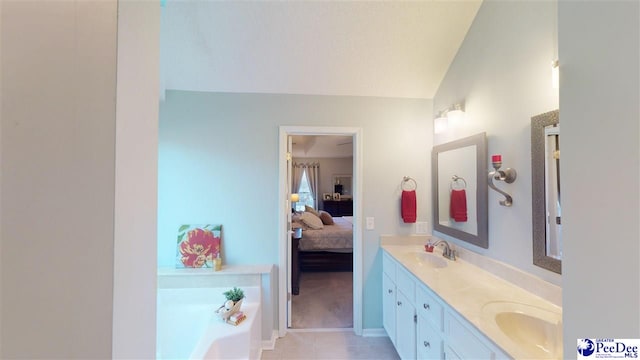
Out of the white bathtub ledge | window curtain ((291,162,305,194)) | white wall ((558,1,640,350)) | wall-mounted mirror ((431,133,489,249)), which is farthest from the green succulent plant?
window curtain ((291,162,305,194))

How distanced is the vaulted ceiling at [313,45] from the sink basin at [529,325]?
1.85 metres

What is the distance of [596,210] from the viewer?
0.47 metres

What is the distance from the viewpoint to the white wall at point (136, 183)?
0.44 meters

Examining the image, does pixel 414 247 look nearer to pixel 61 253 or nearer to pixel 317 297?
pixel 317 297

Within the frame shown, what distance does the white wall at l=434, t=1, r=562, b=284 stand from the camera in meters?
1.36

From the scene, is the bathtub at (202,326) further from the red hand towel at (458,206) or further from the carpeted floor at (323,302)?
the red hand towel at (458,206)

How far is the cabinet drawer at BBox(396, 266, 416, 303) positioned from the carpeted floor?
37.2 inches

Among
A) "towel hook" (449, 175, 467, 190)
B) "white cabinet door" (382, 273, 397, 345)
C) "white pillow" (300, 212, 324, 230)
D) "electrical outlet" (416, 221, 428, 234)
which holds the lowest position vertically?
"white cabinet door" (382, 273, 397, 345)

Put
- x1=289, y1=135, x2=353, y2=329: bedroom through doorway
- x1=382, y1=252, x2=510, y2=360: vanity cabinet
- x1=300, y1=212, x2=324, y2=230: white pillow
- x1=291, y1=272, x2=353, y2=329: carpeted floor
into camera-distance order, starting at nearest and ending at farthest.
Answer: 1. x1=382, y1=252, x2=510, y2=360: vanity cabinet
2. x1=291, y1=272, x2=353, y2=329: carpeted floor
3. x1=289, y1=135, x2=353, y2=329: bedroom through doorway
4. x1=300, y1=212, x2=324, y2=230: white pillow

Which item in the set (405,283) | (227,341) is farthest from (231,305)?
(405,283)

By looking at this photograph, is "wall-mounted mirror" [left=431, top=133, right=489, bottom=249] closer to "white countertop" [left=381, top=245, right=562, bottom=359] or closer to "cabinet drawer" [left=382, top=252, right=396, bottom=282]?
"white countertop" [left=381, top=245, right=562, bottom=359]

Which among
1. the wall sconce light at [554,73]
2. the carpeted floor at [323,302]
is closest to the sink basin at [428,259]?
the carpeted floor at [323,302]

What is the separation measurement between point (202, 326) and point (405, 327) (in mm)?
1585

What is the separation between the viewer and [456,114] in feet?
6.64
